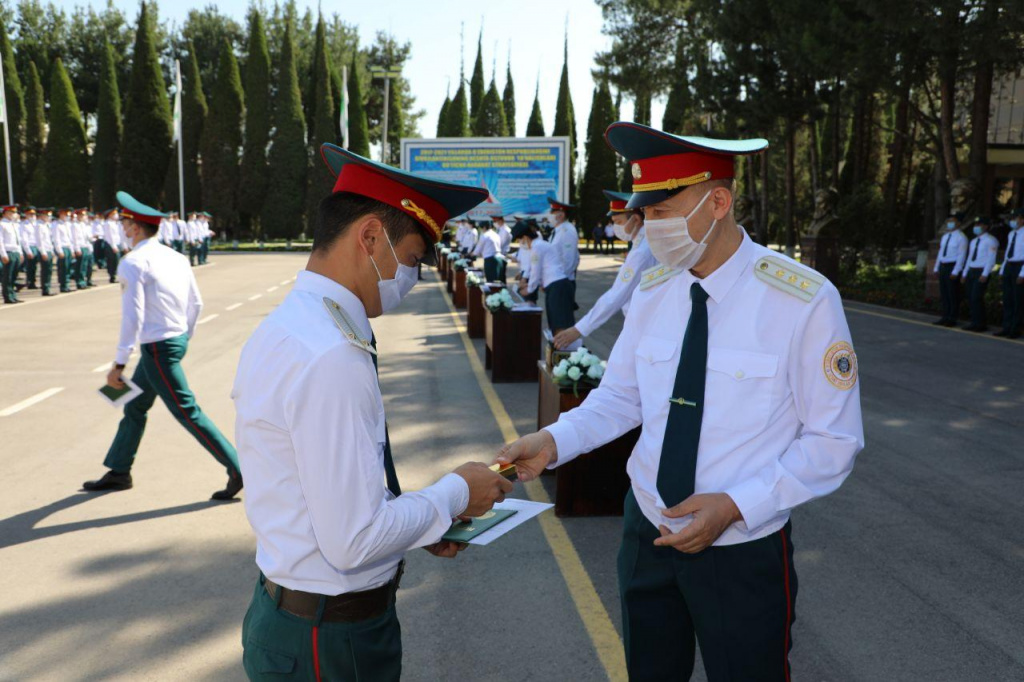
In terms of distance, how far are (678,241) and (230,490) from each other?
4.65 meters

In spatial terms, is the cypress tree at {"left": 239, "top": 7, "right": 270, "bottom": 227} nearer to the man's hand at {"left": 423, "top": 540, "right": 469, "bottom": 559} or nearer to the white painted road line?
the white painted road line

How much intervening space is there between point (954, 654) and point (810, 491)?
7.85 ft

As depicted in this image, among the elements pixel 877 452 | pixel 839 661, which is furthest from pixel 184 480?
pixel 877 452

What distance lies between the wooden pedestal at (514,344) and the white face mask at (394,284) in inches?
333

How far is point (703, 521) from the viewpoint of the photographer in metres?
2.22

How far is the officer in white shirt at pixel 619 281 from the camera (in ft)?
22.1

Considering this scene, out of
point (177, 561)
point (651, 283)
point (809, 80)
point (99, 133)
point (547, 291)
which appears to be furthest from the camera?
point (99, 133)

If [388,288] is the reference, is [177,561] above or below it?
below

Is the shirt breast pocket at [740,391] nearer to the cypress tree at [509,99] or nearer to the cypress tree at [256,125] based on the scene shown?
the cypress tree at [256,125]

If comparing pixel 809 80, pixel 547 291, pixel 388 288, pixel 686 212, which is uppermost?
pixel 809 80

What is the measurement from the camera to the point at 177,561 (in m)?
5.03

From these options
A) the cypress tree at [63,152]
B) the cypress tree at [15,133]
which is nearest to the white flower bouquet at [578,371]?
the cypress tree at [63,152]

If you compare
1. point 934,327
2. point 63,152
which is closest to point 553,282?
point 934,327

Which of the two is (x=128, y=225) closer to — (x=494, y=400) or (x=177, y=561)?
(x=177, y=561)
